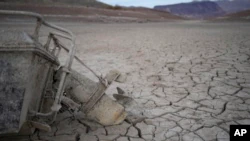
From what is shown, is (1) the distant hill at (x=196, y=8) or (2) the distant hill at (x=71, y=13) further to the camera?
(1) the distant hill at (x=196, y=8)

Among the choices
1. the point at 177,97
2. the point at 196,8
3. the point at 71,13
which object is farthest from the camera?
the point at 196,8

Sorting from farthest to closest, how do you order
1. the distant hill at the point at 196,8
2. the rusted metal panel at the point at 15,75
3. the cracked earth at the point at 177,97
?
1. the distant hill at the point at 196,8
2. the cracked earth at the point at 177,97
3. the rusted metal panel at the point at 15,75

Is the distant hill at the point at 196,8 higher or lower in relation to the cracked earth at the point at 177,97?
higher

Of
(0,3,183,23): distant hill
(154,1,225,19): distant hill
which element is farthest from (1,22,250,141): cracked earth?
(154,1,225,19): distant hill

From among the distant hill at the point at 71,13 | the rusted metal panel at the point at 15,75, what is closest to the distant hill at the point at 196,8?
the distant hill at the point at 71,13

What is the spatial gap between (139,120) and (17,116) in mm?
1432

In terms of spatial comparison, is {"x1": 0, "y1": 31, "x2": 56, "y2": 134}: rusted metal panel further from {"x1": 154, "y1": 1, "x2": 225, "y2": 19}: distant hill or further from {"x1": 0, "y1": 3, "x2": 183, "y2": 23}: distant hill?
{"x1": 154, "y1": 1, "x2": 225, "y2": 19}: distant hill

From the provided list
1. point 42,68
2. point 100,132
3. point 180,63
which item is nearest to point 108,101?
point 100,132

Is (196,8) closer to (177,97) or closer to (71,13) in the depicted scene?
(71,13)

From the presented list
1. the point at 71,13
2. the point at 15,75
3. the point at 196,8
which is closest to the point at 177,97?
the point at 15,75

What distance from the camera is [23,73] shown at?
1.53 m

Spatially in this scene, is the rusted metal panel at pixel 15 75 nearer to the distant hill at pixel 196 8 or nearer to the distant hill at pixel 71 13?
the distant hill at pixel 71 13

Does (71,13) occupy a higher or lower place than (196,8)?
lower

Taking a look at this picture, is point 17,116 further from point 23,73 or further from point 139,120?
point 139,120
